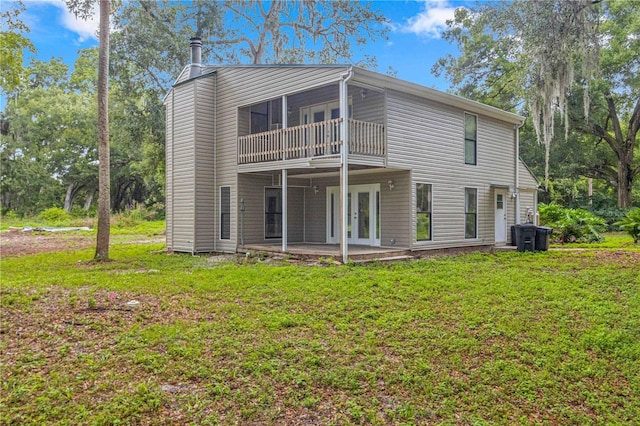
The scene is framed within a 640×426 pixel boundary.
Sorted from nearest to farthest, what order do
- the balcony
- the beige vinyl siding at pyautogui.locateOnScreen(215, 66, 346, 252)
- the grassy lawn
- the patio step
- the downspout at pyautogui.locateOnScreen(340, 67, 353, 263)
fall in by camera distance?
the grassy lawn → the downspout at pyautogui.locateOnScreen(340, 67, 353, 263) → the patio step → the balcony → the beige vinyl siding at pyautogui.locateOnScreen(215, 66, 346, 252)

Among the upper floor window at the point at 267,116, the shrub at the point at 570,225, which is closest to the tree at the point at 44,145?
the upper floor window at the point at 267,116

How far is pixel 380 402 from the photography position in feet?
12.5

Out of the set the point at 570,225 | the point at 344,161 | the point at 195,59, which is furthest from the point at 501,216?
the point at 195,59

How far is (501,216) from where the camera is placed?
15.5 meters

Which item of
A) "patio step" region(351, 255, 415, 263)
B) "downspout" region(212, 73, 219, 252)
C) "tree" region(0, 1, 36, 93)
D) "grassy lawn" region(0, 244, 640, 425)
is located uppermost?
"tree" region(0, 1, 36, 93)

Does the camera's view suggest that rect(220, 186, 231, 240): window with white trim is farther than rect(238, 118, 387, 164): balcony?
Yes

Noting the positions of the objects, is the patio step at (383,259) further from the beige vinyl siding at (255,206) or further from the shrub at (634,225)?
the shrub at (634,225)

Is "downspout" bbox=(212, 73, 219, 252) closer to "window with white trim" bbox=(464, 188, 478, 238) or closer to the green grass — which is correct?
"window with white trim" bbox=(464, 188, 478, 238)

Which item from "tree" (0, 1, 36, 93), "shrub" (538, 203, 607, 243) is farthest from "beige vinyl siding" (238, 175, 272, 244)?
"shrub" (538, 203, 607, 243)

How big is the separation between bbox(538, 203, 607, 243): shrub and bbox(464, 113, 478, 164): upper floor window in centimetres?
517

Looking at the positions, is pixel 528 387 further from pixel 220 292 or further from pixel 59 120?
pixel 59 120

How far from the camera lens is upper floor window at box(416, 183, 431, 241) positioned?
12.2 m

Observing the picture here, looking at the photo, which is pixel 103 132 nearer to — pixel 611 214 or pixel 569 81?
pixel 569 81

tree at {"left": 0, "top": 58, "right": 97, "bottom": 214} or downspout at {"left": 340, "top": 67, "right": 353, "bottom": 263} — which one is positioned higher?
tree at {"left": 0, "top": 58, "right": 97, "bottom": 214}
